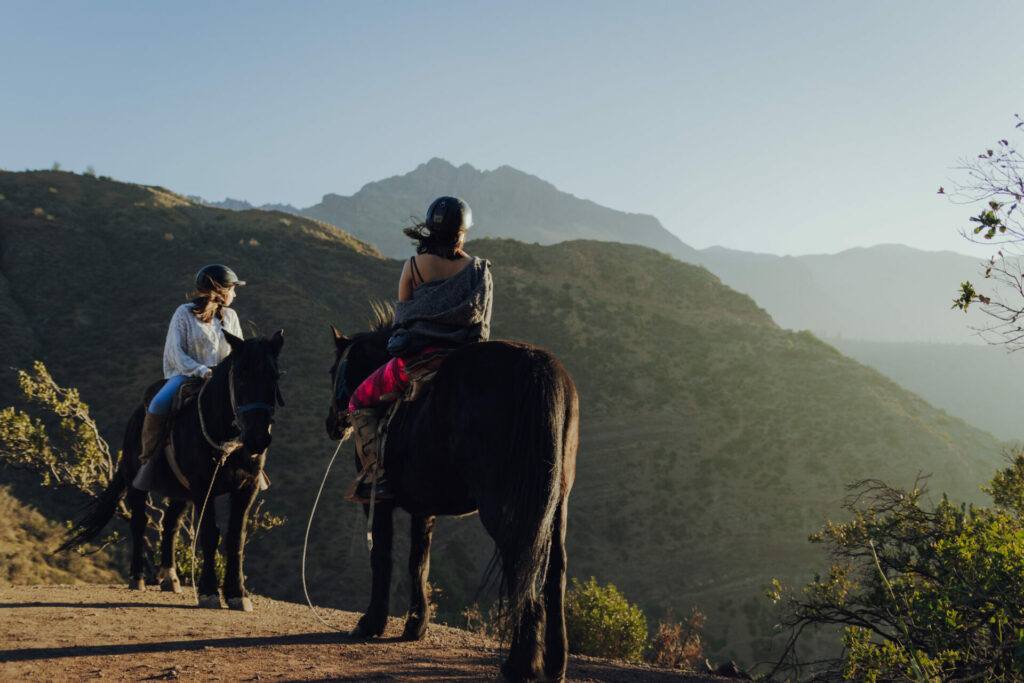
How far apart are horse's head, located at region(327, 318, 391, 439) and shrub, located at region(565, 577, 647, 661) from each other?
6293 mm

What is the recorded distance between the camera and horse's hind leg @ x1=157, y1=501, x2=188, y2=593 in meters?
7.49

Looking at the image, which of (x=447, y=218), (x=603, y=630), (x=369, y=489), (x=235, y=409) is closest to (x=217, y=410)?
(x=235, y=409)

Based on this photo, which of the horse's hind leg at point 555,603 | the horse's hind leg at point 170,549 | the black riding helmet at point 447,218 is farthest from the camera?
the horse's hind leg at point 170,549

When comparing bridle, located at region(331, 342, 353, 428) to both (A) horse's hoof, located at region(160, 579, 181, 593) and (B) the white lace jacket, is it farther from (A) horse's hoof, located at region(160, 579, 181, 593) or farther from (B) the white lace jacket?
(A) horse's hoof, located at region(160, 579, 181, 593)

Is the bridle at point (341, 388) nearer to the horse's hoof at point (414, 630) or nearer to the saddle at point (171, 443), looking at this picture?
the horse's hoof at point (414, 630)

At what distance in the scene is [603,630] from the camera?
10312 millimetres

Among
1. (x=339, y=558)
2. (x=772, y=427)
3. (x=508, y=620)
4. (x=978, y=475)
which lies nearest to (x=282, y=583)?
(x=339, y=558)

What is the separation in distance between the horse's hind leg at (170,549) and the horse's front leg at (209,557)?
150 centimetres

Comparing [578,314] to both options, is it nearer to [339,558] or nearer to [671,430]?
[671,430]

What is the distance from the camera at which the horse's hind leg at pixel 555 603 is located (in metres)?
3.82

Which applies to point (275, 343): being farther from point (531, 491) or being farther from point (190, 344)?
point (531, 491)

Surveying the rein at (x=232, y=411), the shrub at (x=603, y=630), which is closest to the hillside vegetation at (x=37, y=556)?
the rein at (x=232, y=411)

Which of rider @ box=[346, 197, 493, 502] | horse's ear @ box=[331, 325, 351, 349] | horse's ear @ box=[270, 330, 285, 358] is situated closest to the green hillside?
horse's ear @ box=[270, 330, 285, 358]

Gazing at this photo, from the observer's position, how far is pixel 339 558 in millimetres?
21484
